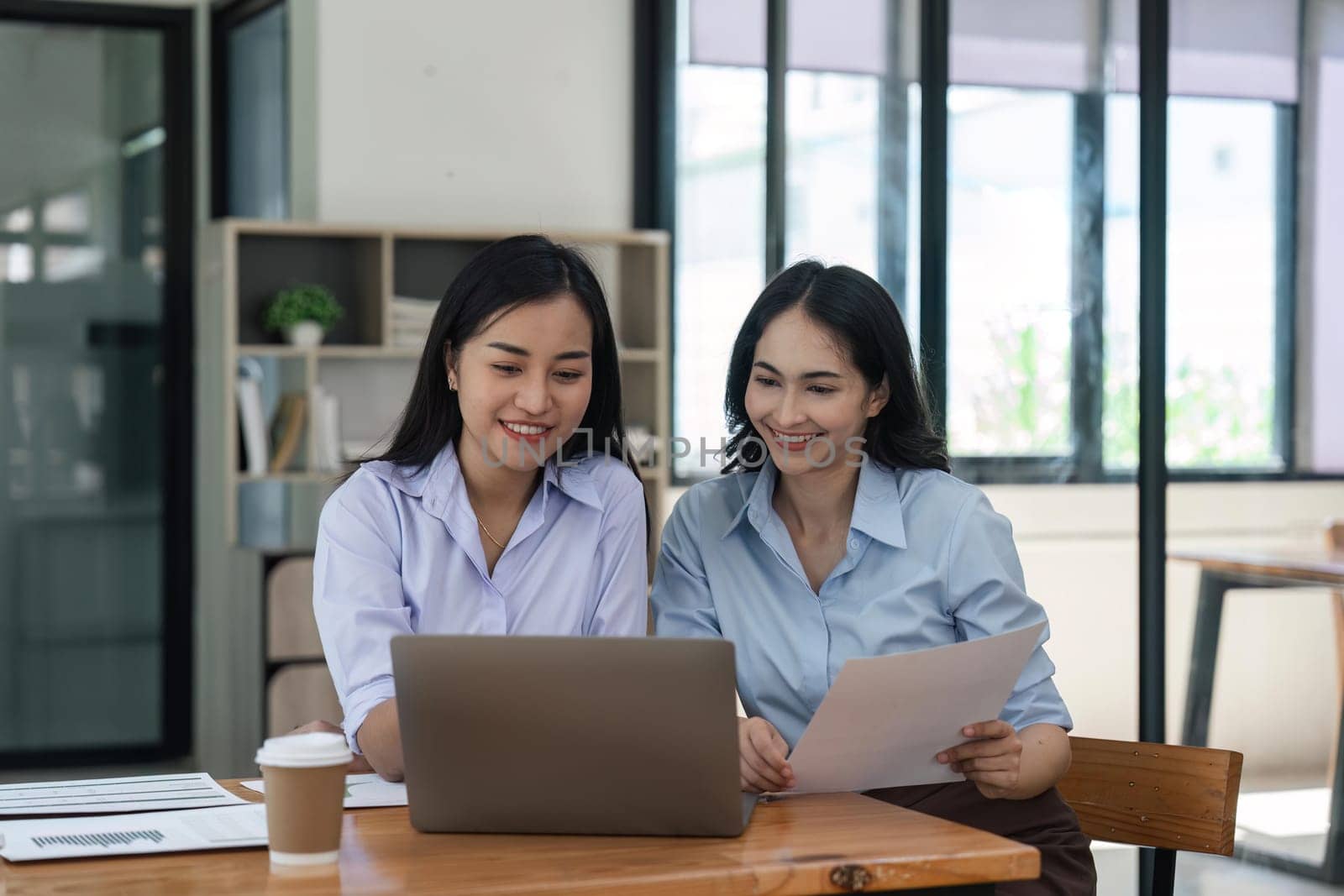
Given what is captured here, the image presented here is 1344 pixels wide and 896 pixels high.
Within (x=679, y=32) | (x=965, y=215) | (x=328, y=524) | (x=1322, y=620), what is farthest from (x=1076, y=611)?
(x=679, y=32)

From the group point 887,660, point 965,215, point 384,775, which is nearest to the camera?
point 887,660

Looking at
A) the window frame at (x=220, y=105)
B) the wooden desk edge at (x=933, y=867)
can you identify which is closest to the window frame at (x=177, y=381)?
the window frame at (x=220, y=105)

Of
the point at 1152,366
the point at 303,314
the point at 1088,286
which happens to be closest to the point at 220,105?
the point at 303,314

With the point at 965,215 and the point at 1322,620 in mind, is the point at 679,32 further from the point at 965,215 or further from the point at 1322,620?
the point at 1322,620

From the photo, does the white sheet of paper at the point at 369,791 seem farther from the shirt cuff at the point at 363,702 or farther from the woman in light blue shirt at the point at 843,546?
the woman in light blue shirt at the point at 843,546

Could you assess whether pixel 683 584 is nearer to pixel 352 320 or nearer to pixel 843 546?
pixel 843 546

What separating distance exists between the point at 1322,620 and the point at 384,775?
164cm

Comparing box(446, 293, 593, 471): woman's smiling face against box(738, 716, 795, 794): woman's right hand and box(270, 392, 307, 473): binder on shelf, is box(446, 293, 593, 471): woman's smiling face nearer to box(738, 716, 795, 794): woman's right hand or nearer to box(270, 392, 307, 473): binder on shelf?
box(738, 716, 795, 794): woman's right hand

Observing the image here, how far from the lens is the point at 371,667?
69.2 inches

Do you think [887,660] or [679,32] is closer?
[887,660]

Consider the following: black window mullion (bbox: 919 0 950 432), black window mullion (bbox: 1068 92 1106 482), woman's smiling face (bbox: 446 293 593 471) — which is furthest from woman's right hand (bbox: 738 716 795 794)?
black window mullion (bbox: 919 0 950 432)

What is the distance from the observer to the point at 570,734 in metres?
1.40

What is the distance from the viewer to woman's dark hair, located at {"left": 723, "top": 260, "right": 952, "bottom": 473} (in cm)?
205

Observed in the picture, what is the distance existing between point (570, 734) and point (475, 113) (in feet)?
12.0
